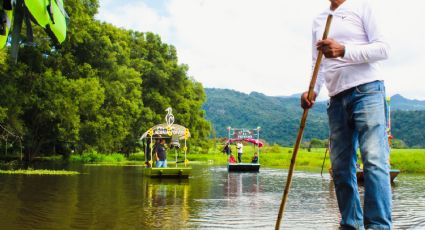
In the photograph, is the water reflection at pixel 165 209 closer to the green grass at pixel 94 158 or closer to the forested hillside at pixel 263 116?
the green grass at pixel 94 158

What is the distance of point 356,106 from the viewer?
3.50 metres

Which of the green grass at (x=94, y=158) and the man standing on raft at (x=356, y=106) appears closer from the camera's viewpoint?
the man standing on raft at (x=356, y=106)

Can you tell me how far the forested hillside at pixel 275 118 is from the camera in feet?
301

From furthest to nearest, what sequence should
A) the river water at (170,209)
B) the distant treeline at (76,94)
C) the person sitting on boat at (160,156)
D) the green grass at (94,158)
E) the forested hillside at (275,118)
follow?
the forested hillside at (275,118) → the green grass at (94,158) → the distant treeline at (76,94) → the person sitting on boat at (160,156) → the river water at (170,209)

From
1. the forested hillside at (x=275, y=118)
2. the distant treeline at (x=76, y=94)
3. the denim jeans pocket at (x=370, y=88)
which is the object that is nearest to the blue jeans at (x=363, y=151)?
the denim jeans pocket at (x=370, y=88)

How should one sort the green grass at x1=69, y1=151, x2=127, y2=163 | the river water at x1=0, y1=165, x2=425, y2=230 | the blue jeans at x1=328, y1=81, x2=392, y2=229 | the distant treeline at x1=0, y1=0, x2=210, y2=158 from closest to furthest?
the blue jeans at x1=328, y1=81, x2=392, y2=229 → the river water at x1=0, y1=165, x2=425, y2=230 → the distant treeline at x1=0, y1=0, x2=210, y2=158 → the green grass at x1=69, y1=151, x2=127, y2=163

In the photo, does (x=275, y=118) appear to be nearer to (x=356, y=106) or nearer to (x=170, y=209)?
(x=170, y=209)

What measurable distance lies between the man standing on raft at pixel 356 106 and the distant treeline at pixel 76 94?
19.8m

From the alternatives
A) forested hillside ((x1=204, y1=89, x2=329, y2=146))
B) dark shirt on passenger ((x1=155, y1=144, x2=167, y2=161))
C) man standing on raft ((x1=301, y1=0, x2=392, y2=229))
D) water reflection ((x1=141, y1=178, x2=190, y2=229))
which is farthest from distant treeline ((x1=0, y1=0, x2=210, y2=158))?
forested hillside ((x1=204, y1=89, x2=329, y2=146))

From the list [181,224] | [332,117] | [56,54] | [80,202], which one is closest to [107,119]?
[56,54]

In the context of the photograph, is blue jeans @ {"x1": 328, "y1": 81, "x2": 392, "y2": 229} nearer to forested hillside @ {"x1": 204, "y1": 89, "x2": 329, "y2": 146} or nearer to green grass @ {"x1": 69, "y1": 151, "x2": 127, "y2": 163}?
green grass @ {"x1": 69, "y1": 151, "x2": 127, "y2": 163}

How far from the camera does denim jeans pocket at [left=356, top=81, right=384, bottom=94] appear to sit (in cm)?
348

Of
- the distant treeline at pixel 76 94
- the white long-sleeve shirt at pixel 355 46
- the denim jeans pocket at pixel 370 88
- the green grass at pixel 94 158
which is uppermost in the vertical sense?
the distant treeline at pixel 76 94

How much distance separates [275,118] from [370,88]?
6101 inches
